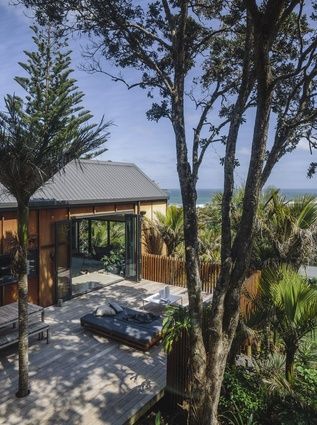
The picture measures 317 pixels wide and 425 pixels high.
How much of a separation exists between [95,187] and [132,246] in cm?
268

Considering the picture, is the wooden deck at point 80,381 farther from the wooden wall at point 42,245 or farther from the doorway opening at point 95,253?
the doorway opening at point 95,253

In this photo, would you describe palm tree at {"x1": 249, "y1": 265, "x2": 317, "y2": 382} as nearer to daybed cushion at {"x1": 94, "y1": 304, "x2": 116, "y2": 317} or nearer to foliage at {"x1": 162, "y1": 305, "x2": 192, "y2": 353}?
foliage at {"x1": 162, "y1": 305, "x2": 192, "y2": 353}

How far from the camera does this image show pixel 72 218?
1037 centimetres

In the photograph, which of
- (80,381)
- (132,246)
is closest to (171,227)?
(132,246)

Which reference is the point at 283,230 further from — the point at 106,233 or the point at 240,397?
the point at 106,233

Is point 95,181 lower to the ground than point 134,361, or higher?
higher

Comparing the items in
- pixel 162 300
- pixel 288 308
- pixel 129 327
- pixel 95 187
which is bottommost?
pixel 129 327

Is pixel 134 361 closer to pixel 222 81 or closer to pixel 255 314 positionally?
pixel 255 314

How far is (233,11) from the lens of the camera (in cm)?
684

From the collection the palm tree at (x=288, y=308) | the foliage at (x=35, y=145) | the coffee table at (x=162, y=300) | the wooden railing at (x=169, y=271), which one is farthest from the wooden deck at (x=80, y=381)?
the wooden railing at (x=169, y=271)

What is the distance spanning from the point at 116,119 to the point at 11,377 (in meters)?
5.00

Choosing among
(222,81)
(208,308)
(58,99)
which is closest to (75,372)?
(208,308)

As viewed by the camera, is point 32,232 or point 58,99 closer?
point 32,232

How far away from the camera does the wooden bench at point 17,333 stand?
263 inches
